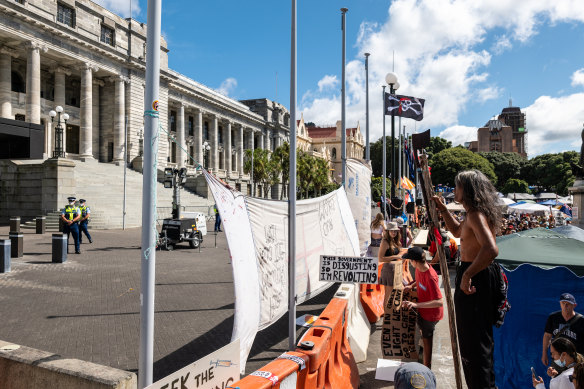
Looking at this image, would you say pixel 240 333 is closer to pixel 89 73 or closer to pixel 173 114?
pixel 89 73

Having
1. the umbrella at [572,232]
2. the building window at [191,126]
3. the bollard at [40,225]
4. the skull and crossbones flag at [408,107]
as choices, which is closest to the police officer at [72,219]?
the bollard at [40,225]

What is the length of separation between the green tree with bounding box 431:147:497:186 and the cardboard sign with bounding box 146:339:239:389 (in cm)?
7294

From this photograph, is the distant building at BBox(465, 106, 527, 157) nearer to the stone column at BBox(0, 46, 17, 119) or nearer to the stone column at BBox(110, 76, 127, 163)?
the stone column at BBox(110, 76, 127, 163)

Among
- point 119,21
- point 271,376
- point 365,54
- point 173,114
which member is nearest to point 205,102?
point 173,114

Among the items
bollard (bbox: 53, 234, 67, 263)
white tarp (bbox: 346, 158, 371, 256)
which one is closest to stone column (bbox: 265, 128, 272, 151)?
bollard (bbox: 53, 234, 67, 263)

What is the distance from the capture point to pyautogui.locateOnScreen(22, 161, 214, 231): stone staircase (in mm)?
23625

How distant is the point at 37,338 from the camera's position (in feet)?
19.3

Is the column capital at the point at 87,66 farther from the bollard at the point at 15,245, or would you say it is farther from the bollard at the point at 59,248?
the bollard at the point at 59,248

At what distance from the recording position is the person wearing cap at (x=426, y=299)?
461 centimetres

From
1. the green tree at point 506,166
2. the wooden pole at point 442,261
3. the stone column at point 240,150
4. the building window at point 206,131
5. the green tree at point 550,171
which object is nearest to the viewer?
the wooden pole at point 442,261

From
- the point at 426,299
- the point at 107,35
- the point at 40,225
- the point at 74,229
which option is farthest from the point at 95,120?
the point at 426,299

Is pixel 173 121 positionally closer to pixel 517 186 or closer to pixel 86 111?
pixel 86 111

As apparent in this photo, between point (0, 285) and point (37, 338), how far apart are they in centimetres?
442

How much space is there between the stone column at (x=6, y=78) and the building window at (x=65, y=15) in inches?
195
